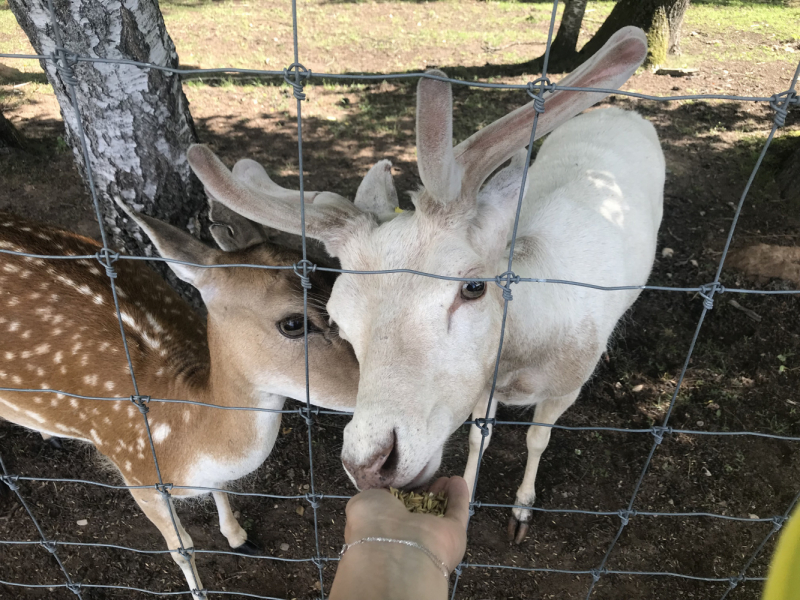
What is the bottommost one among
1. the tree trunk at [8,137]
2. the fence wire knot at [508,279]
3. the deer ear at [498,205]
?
the tree trunk at [8,137]

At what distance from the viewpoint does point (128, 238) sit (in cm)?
321

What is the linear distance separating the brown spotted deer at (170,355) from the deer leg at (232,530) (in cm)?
Result: 10

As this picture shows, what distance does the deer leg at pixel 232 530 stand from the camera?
294cm

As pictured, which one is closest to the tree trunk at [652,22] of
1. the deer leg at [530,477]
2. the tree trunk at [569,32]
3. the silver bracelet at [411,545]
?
the tree trunk at [569,32]

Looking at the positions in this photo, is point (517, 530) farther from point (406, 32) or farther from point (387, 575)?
point (406, 32)

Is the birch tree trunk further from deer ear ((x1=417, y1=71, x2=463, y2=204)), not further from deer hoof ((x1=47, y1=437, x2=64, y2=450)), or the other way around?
deer hoof ((x1=47, y1=437, x2=64, y2=450))

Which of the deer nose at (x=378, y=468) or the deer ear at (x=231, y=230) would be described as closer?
the deer nose at (x=378, y=468)

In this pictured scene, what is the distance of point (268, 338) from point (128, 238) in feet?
4.98

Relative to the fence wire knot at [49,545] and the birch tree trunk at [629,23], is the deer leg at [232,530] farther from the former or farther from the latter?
the birch tree trunk at [629,23]

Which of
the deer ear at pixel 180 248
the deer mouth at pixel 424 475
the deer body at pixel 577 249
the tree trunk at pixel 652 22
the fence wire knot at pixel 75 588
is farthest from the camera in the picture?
the tree trunk at pixel 652 22

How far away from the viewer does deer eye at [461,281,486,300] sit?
169cm

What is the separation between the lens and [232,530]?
3.01 meters

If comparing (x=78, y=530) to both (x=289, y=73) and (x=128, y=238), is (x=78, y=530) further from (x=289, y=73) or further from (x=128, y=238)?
(x=289, y=73)

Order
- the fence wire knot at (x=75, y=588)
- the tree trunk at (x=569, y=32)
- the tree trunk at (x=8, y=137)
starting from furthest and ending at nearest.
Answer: the tree trunk at (x=569, y=32) → the tree trunk at (x=8, y=137) → the fence wire knot at (x=75, y=588)
